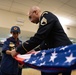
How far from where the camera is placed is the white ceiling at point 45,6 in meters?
4.33

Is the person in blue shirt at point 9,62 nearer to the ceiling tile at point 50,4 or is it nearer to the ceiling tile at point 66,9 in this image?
the ceiling tile at point 50,4

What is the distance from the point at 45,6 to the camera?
4633mm

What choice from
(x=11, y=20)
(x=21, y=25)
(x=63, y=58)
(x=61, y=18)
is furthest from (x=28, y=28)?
(x=63, y=58)

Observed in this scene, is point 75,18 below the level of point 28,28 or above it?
above

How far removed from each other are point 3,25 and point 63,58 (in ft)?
14.0

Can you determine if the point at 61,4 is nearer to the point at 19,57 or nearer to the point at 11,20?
the point at 11,20

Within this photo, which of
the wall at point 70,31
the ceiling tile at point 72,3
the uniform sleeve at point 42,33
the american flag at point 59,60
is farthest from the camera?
the wall at point 70,31

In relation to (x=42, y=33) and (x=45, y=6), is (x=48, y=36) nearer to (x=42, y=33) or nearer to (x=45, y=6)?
(x=42, y=33)

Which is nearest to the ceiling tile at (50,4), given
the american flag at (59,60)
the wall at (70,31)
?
the wall at (70,31)

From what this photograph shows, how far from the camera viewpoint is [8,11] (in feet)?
17.2

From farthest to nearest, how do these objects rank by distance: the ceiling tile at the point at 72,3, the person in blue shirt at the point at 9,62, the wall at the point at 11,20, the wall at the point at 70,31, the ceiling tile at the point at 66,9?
1. the wall at the point at 70,31
2. the wall at the point at 11,20
3. the ceiling tile at the point at 66,9
4. the ceiling tile at the point at 72,3
5. the person in blue shirt at the point at 9,62

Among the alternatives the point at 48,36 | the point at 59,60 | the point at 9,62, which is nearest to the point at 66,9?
the point at 9,62

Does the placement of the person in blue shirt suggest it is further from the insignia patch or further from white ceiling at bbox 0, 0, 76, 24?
white ceiling at bbox 0, 0, 76, 24

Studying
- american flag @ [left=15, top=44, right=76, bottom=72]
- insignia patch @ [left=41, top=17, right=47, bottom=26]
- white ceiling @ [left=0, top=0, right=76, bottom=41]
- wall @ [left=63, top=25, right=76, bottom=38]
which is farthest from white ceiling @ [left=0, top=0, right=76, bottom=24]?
american flag @ [left=15, top=44, right=76, bottom=72]
